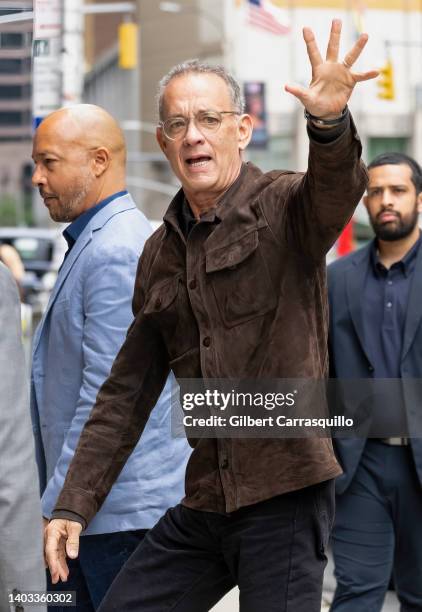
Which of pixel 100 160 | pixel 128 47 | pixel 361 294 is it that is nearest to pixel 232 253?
pixel 100 160

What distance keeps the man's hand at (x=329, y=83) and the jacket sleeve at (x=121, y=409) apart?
97 cm

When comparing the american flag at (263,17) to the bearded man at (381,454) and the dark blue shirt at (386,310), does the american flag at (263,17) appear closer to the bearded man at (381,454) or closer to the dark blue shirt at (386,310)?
the dark blue shirt at (386,310)

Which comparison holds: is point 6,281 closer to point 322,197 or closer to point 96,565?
point 322,197

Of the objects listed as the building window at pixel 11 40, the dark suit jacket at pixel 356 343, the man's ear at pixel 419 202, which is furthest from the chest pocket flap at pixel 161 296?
the man's ear at pixel 419 202

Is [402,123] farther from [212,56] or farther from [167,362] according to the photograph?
[167,362]

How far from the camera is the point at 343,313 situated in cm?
589

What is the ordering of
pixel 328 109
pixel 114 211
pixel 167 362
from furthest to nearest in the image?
1. pixel 114 211
2. pixel 167 362
3. pixel 328 109

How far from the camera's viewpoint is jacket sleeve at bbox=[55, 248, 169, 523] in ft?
12.5

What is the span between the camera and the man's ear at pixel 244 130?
376 centimetres

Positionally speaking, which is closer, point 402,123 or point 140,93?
point 402,123

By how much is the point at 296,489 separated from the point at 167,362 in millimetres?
705

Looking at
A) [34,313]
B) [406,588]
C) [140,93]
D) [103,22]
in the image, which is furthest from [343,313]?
[103,22]

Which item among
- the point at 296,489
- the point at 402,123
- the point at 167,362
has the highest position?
the point at 402,123

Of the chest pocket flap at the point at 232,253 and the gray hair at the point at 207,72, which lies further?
the gray hair at the point at 207,72
